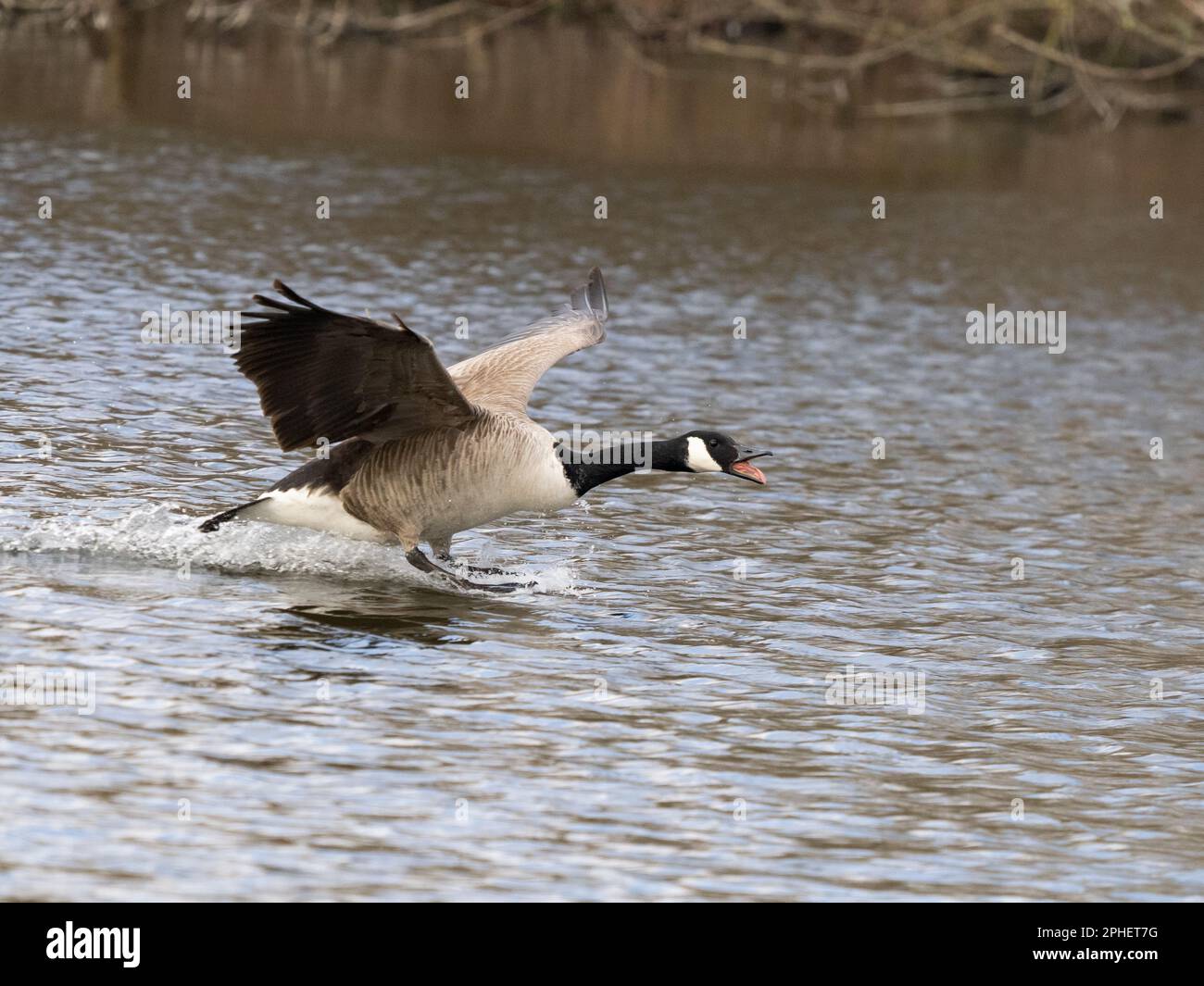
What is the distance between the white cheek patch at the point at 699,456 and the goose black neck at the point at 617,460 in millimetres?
46

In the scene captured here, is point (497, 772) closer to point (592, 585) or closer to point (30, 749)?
point (30, 749)

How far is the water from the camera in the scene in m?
6.79

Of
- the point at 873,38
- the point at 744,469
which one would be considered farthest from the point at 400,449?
the point at 873,38

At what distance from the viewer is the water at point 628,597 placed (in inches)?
267

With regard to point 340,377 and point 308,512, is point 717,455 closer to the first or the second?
point 340,377

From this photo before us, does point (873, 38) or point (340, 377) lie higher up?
point (873, 38)

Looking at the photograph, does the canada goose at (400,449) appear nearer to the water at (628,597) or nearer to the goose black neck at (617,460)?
the goose black neck at (617,460)

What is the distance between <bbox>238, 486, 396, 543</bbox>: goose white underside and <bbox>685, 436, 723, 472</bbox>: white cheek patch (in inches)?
67.0

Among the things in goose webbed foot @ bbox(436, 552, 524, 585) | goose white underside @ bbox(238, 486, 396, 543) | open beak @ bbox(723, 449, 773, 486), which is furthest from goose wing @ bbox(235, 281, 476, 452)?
open beak @ bbox(723, 449, 773, 486)

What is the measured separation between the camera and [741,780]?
7578 millimetres

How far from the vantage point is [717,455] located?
984cm

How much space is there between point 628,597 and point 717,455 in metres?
1.02

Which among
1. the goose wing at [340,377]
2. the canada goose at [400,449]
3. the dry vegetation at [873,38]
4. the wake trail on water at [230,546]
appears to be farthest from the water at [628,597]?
the dry vegetation at [873,38]

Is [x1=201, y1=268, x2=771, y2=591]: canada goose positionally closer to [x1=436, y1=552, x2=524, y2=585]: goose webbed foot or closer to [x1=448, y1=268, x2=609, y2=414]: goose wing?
[x1=436, y1=552, x2=524, y2=585]: goose webbed foot
